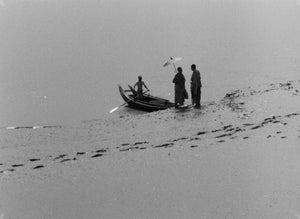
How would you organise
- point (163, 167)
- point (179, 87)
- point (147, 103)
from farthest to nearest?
1. point (147, 103)
2. point (179, 87)
3. point (163, 167)

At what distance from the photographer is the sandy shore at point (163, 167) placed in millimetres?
13352

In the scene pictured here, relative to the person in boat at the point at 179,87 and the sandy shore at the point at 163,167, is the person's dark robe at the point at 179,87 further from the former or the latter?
the sandy shore at the point at 163,167

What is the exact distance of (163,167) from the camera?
16.4 metres

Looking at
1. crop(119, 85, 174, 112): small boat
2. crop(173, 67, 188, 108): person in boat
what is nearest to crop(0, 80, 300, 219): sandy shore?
crop(173, 67, 188, 108): person in boat

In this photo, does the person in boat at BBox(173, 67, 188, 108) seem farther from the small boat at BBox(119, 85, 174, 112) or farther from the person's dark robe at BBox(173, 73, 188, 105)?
the small boat at BBox(119, 85, 174, 112)

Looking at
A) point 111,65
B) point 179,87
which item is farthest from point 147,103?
point 111,65

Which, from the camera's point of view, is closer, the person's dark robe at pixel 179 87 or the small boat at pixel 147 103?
the person's dark robe at pixel 179 87

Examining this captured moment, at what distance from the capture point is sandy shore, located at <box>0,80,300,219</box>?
1335 cm

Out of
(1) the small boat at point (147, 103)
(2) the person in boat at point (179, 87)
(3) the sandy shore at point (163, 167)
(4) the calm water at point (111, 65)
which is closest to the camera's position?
(3) the sandy shore at point (163, 167)

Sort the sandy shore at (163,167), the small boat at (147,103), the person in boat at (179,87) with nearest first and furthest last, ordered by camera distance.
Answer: the sandy shore at (163,167)
the person in boat at (179,87)
the small boat at (147,103)

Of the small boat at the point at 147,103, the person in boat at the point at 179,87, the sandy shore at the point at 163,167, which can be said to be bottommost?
the sandy shore at the point at 163,167

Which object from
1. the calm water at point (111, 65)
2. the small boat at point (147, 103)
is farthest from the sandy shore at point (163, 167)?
the calm water at point (111, 65)

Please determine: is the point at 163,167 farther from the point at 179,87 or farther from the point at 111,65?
the point at 111,65

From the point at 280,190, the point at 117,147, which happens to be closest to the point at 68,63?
the point at 117,147
